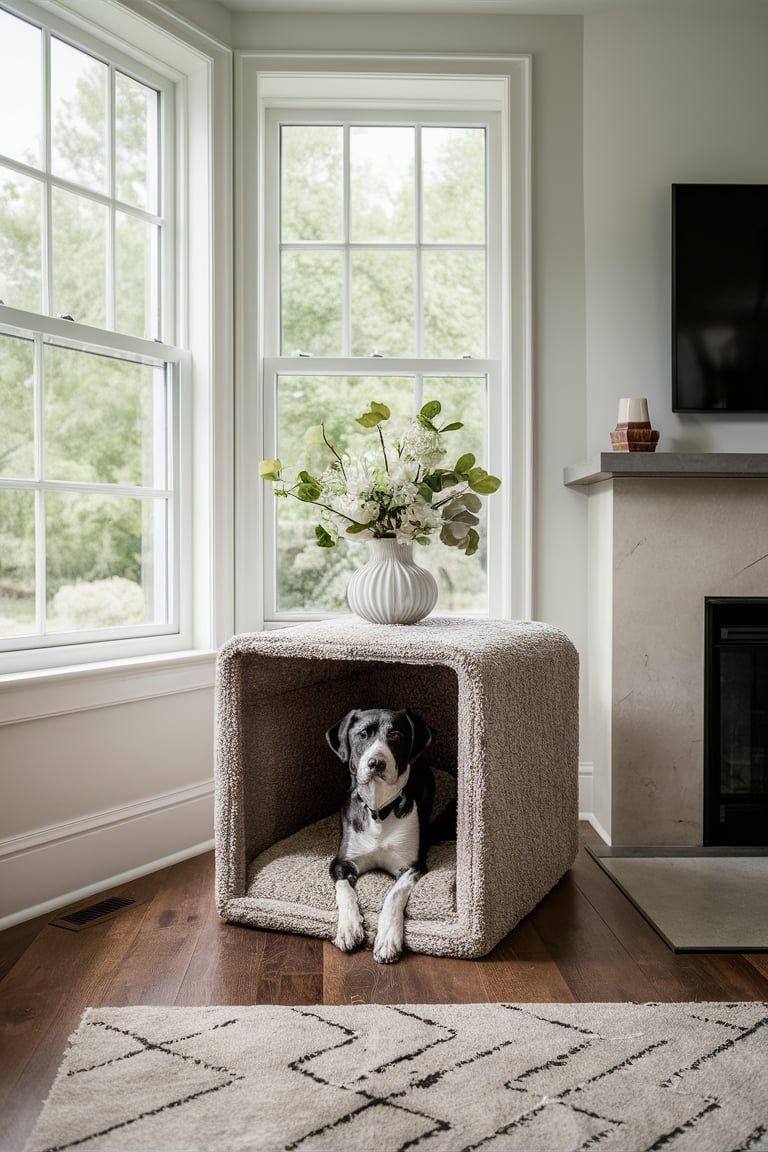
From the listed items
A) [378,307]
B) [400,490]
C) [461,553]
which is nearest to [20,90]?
[378,307]

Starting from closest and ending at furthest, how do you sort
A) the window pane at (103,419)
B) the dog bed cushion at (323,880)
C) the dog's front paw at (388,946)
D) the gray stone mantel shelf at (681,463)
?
the dog's front paw at (388,946)
the dog bed cushion at (323,880)
the window pane at (103,419)
the gray stone mantel shelf at (681,463)

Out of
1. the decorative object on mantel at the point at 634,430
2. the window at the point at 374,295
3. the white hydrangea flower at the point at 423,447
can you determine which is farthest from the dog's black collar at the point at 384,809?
the decorative object on mantel at the point at 634,430

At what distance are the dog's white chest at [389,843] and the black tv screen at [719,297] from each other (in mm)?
1658

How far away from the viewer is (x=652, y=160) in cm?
301

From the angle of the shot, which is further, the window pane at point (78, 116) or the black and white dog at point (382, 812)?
the window pane at point (78, 116)

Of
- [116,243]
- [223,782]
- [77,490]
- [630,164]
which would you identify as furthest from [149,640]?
[630,164]

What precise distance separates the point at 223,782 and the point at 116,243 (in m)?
1.65

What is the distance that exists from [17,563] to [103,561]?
0.30 m

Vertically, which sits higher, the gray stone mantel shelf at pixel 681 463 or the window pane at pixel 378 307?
the window pane at pixel 378 307

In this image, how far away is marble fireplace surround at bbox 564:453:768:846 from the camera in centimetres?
278

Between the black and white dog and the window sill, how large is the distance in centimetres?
68

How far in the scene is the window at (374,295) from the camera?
121 inches

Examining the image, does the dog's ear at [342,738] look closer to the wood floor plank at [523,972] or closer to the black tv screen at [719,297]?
the wood floor plank at [523,972]

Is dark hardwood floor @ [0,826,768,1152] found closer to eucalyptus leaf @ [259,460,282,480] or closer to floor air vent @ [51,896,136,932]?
floor air vent @ [51,896,136,932]
